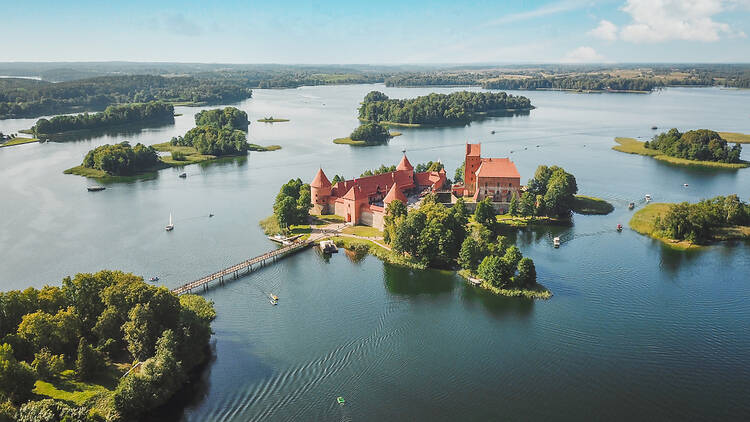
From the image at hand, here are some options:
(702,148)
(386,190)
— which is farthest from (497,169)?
(702,148)

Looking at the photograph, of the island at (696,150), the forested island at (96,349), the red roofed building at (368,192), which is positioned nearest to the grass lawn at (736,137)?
the island at (696,150)

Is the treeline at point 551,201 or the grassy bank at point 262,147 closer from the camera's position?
the treeline at point 551,201

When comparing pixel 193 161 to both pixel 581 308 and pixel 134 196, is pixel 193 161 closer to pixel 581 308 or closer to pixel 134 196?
pixel 134 196

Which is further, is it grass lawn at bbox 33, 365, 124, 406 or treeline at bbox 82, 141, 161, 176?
treeline at bbox 82, 141, 161, 176

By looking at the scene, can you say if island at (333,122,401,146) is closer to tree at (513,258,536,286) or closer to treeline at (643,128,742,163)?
treeline at (643,128,742,163)

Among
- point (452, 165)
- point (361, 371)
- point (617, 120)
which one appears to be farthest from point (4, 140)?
point (617, 120)

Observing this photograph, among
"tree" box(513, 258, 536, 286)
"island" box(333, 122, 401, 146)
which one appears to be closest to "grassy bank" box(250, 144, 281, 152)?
"island" box(333, 122, 401, 146)

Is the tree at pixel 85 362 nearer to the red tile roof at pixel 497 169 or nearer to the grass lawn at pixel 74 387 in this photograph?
the grass lawn at pixel 74 387
